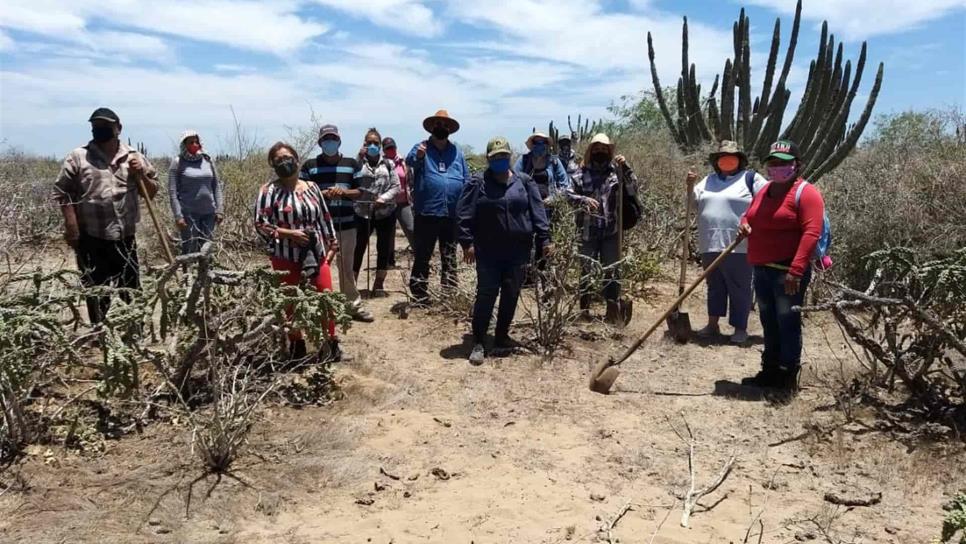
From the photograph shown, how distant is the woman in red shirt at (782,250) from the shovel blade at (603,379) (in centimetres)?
96

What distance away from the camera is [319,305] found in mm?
4293

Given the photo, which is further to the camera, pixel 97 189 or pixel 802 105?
pixel 802 105

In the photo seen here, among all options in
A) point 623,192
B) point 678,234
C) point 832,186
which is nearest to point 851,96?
point 832,186

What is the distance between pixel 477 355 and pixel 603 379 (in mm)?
965

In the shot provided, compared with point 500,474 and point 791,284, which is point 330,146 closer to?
point 500,474

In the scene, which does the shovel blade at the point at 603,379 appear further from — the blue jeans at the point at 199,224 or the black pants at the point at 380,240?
the blue jeans at the point at 199,224

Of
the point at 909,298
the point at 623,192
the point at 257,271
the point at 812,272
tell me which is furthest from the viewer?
the point at 623,192

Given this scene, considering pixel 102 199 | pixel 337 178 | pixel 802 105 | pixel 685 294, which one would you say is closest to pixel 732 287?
pixel 685 294

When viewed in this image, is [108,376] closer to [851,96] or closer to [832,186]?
[832,186]

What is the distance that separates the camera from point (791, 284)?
177 inches

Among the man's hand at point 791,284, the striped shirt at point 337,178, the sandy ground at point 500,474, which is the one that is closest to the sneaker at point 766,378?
the sandy ground at point 500,474

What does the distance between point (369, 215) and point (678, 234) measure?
3.96 m

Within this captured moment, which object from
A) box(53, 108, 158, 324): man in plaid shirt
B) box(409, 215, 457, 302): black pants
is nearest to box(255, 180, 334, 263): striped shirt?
box(53, 108, 158, 324): man in plaid shirt

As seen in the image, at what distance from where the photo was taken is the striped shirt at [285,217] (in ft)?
15.8
